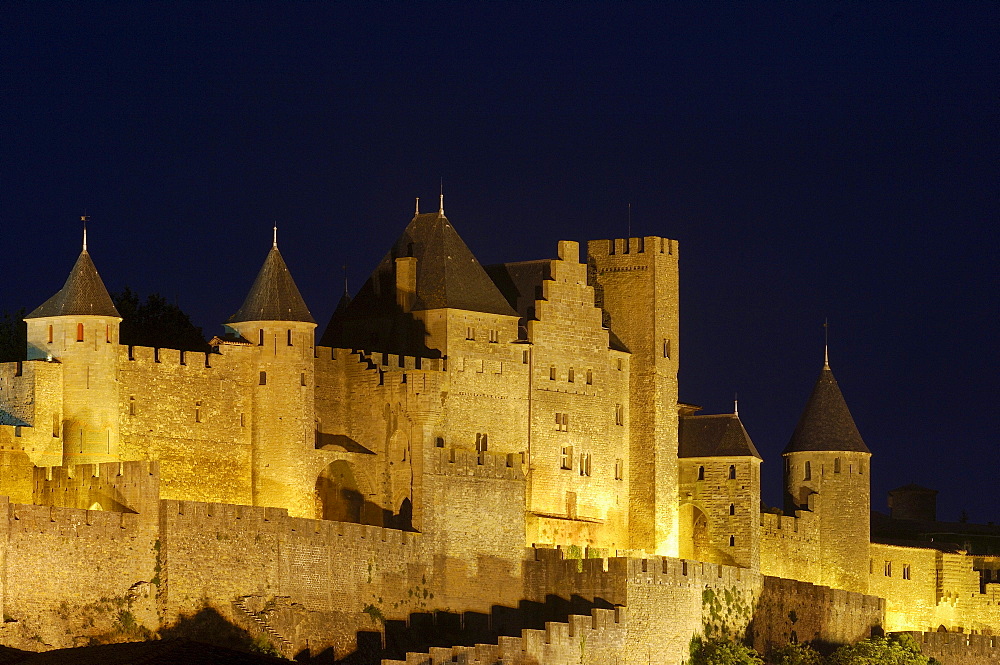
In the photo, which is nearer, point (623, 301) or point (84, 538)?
point (84, 538)

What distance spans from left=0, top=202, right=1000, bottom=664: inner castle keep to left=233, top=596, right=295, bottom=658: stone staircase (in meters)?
0.10

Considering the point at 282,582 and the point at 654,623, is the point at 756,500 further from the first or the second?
the point at 282,582

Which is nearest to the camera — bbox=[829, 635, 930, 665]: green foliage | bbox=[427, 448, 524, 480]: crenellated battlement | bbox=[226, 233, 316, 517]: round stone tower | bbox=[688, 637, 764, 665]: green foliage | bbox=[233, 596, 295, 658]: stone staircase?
bbox=[233, 596, 295, 658]: stone staircase

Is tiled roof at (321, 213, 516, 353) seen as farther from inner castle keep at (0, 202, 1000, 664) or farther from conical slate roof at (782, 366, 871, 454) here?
conical slate roof at (782, 366, 871, 454)

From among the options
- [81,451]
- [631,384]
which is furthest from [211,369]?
[631,384]

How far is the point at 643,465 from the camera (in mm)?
98000

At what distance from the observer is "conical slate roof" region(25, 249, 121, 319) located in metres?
83.5

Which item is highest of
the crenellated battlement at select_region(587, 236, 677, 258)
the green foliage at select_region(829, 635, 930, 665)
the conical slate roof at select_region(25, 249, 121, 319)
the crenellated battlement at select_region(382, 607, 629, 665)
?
the crenellated battlement at select_region(587, 236, 677, 258)

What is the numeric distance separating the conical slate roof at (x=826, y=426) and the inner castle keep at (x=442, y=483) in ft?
0.33

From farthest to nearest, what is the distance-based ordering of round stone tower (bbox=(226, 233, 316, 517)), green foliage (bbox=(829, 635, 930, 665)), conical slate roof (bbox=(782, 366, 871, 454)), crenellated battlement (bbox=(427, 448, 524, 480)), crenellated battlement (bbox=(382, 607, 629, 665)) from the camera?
conical slate roof (bbox=(782, 366, 871, 454))
green foliage (bbox=(829, 635, 930, 665))
crenellated battlement (bbox=(427, 448, 524, 480))
round stone tower (bbox=(226, 233, 316, 517))
crenellated battlement (bbox=(382, 607, 629, 665))

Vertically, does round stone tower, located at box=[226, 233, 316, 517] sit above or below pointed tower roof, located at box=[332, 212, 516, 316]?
below

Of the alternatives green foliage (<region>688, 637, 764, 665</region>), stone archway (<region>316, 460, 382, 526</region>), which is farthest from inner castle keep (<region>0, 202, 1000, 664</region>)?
green foliage (<region>688, 637, 764, 665</region>)

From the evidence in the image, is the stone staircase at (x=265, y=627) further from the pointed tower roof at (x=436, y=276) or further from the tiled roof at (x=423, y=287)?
the pointed tower roof at (x=436, y=276)

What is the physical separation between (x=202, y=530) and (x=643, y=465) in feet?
74.1
